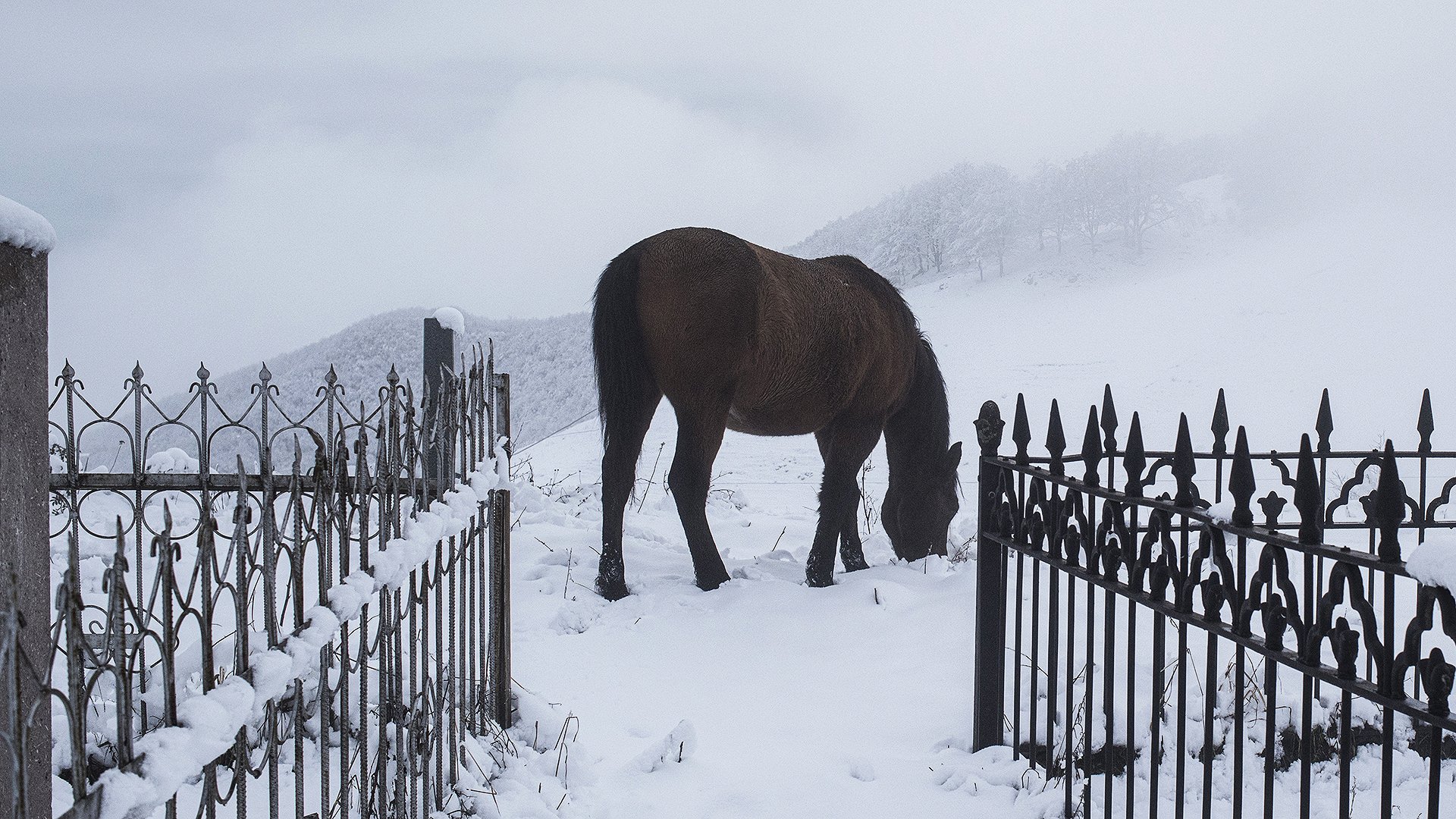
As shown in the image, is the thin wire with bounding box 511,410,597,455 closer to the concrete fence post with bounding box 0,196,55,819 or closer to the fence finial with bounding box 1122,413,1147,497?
the fence finial with bounding box 1122,413,1147,497

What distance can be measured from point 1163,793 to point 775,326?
3278 millimetres

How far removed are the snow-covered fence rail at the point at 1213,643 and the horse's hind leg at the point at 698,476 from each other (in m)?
1.86

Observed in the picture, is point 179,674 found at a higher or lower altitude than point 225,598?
higher

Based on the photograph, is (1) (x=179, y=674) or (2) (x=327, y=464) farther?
(2) (x=327, y=464)

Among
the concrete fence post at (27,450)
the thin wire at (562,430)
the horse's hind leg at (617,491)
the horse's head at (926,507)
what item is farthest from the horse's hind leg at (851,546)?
the thin wire at (562,430)

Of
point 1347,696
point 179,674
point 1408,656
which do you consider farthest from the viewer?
point 1347,696

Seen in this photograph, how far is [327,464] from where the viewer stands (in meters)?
1.89

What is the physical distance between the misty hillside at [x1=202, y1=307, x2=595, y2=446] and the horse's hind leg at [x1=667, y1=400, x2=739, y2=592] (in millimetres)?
4311

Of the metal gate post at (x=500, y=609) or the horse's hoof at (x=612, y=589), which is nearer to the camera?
the metal gate post at (x=500, y=609)

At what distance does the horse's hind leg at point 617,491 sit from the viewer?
18.1 ft

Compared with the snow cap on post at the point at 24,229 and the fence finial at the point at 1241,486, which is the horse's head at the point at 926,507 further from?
the snow cap on post at the point at 24,229

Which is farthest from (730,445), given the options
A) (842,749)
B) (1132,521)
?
(1132,521)

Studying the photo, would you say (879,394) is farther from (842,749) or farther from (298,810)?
(298,810)

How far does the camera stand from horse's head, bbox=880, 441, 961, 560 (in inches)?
268
